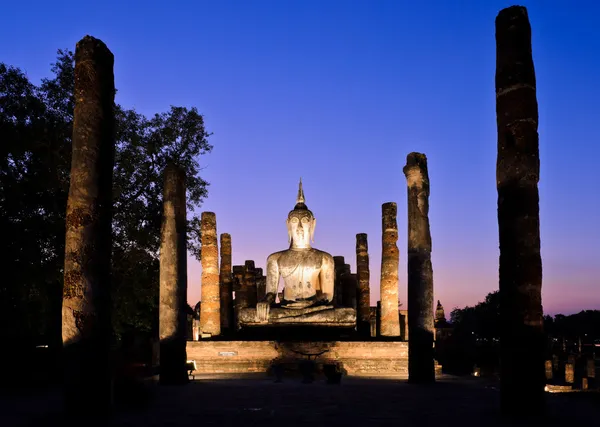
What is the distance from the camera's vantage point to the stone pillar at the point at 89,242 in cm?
Result: 866

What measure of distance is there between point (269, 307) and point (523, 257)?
37.0ft

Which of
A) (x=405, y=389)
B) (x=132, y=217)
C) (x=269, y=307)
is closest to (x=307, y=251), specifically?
(x=269, y=307)

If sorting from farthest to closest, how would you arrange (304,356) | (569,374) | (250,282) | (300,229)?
1. (250,282)
2. (569,374)
3. (300,229)
4. (304,356)

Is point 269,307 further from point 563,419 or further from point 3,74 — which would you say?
point 563,419

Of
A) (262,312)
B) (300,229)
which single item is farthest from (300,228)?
(262,312)

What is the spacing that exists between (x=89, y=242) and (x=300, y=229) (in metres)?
13.2

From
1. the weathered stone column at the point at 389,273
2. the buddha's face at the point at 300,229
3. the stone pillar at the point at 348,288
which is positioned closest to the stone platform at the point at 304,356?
the weathered stone column at the point at 389,273

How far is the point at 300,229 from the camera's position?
2191 cm

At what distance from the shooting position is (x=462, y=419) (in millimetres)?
8039

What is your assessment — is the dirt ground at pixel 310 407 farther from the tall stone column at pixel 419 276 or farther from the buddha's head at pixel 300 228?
the buddha's head at pixel 300 228

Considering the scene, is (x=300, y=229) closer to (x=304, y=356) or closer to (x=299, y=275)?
(x=299, y=275)

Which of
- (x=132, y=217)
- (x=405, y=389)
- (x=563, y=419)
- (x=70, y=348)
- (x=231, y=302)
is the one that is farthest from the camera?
(x=231, y=302)

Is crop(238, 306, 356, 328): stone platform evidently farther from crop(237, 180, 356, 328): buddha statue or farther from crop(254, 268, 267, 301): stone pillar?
crop(254, 268, 267, 301): stone pillar

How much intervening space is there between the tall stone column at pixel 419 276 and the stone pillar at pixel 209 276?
338 inches
